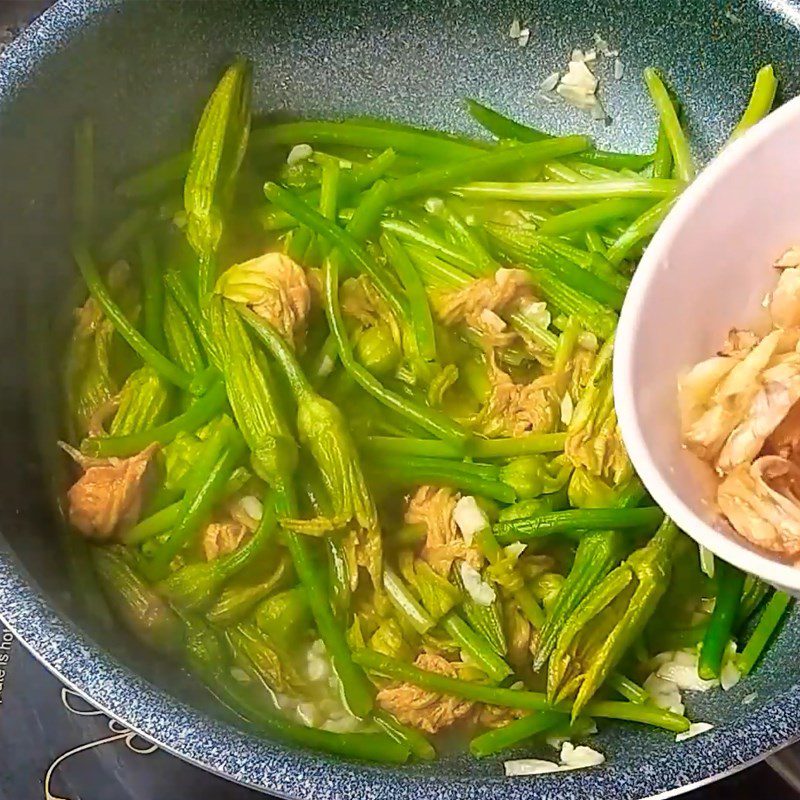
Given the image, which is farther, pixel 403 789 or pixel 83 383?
pixel 83 383

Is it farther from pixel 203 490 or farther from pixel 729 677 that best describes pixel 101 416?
pixel 729 677

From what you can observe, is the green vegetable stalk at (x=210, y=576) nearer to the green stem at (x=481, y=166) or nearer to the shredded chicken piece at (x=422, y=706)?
the shredded chicken piece at (x=422, y=706)

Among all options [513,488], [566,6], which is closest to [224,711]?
[513,488]

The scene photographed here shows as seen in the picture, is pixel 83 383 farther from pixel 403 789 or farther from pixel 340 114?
pixel 403 789

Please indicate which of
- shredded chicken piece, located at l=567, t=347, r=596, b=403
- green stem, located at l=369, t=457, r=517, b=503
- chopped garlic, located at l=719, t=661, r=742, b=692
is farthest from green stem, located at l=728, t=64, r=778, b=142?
chopped garlic, located at l=719, t=661, r=742, b=692

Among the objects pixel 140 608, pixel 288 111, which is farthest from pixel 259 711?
pixel 288 111

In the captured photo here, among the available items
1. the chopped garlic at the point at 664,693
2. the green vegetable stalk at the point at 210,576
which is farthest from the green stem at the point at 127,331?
the chopped garlic at the point at 664,693
